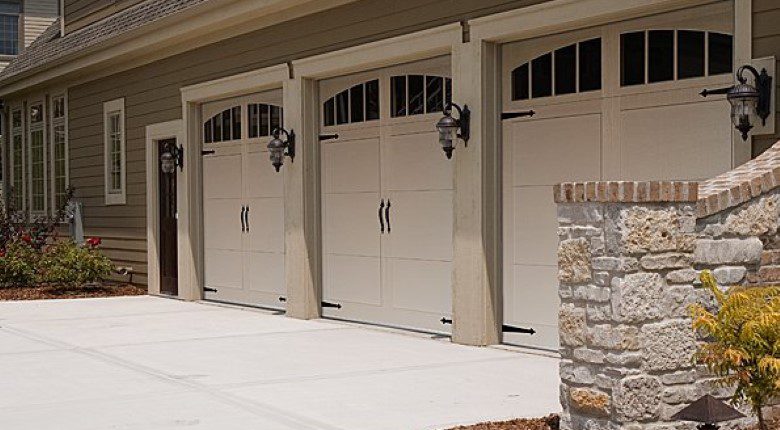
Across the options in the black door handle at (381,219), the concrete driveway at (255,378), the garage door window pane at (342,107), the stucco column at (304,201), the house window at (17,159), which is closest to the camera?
the concrete driveway at (255,378)

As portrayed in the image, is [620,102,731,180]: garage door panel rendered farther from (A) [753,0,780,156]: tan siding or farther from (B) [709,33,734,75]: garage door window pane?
(A) [753,0,780,156]: tan siding

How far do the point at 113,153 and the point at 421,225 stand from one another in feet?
27.4

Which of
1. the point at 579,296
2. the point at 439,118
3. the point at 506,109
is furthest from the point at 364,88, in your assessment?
the point at 579,296

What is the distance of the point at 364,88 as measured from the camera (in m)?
11.3

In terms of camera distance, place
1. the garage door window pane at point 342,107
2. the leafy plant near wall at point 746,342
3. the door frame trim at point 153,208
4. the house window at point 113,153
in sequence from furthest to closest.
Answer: the house window at point 113,153, the door frame trim at point 153,208, the garage door window pane at point 342,107, the leafy plant near wall at point 746,342

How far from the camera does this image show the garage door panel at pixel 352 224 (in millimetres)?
11203

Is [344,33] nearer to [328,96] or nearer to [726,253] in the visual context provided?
[328,96]

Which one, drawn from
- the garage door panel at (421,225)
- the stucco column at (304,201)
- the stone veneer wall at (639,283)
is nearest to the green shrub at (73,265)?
the stucco column at (304,201)

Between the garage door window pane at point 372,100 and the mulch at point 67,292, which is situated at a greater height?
the garage door window pane at point 372,100

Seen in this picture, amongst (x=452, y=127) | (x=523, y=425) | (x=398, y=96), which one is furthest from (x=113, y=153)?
(x=523, y=425)

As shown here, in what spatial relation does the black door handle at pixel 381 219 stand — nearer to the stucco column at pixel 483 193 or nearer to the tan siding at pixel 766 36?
the stucco column at pixel 483 193

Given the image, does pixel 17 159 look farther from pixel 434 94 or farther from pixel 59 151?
pixel 434 94

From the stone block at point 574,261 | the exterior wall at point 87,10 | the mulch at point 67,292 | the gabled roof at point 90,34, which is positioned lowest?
the mulch at point 67,292

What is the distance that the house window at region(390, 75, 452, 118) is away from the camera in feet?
33.6
